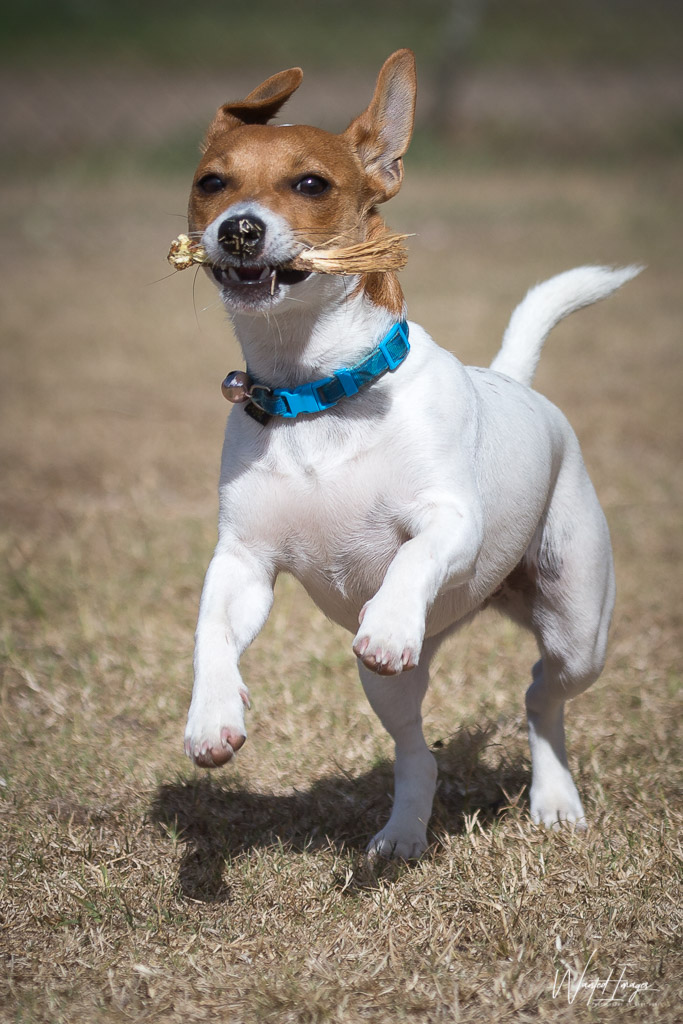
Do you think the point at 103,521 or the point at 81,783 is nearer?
the point at 81,783

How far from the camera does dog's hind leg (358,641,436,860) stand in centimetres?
294

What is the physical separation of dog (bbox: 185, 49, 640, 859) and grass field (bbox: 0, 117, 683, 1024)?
31 centimetres

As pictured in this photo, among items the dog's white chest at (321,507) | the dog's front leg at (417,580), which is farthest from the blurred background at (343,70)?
the dog's front leg at (417,580)

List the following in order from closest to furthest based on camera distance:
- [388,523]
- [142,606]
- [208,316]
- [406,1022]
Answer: [406,1022], [388,523], [142,606], [208,316]

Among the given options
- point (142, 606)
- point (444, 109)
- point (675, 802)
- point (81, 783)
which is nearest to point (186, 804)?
point (81, 783)

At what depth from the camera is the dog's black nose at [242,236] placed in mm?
2334

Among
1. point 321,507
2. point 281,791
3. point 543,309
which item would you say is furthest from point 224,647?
point 543,309

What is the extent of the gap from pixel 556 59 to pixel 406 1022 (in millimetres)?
27886

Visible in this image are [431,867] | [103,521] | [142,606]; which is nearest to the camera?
[431,867]

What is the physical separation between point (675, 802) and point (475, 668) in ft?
3.66

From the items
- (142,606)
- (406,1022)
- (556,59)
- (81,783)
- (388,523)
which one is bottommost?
(556,59)

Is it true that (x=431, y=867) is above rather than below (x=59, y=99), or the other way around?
above

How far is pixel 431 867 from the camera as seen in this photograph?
2785 millimetres

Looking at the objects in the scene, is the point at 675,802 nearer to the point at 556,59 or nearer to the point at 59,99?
the point at 59,99
